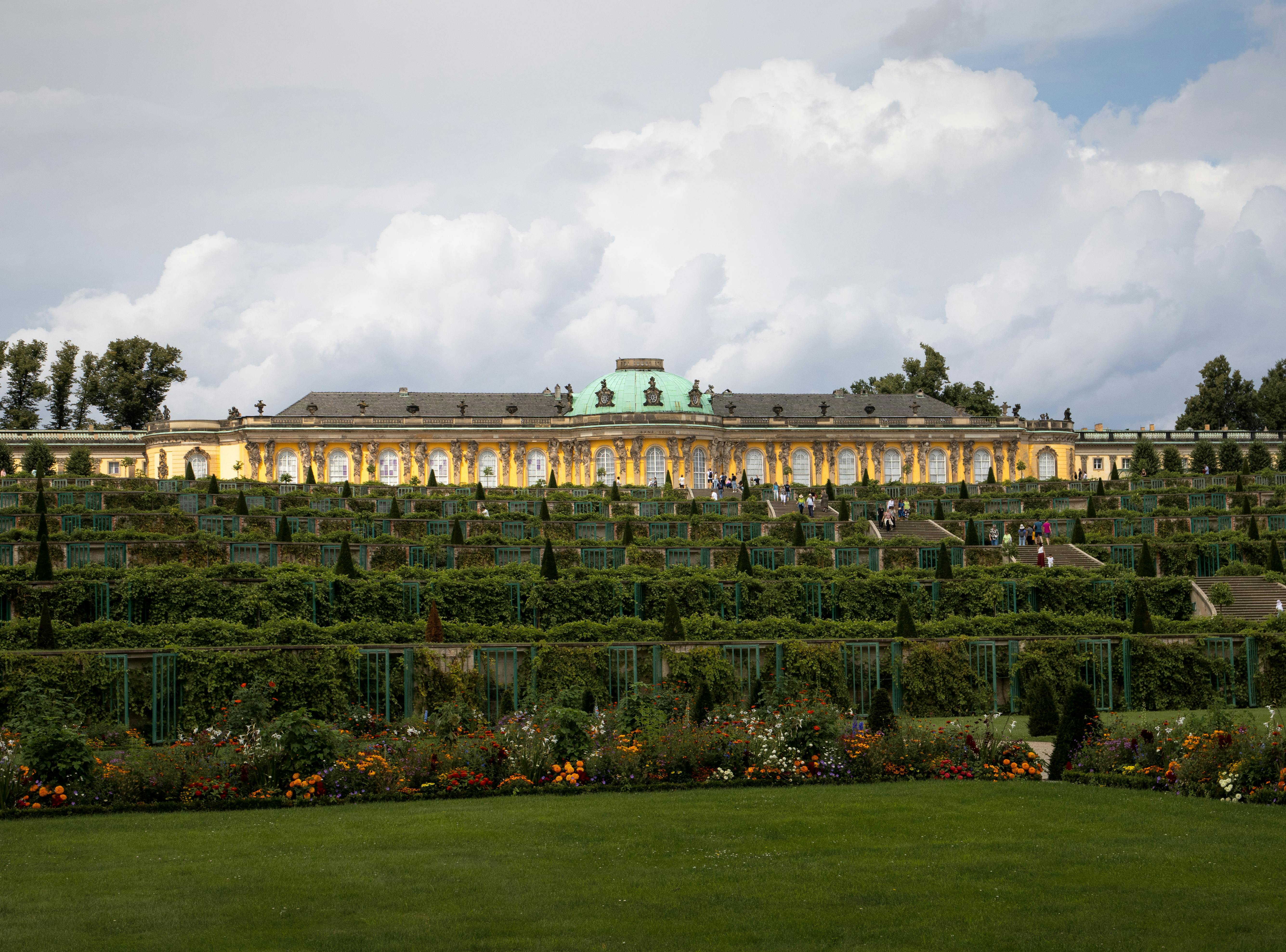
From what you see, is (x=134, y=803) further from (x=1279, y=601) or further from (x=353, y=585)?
(x=1279, y=601)

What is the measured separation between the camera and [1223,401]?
92688 mm

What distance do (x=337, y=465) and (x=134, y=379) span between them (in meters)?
16.3

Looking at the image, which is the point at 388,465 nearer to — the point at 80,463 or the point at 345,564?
the point at 80,463

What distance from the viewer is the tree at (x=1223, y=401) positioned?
303ft

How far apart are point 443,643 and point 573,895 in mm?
11395

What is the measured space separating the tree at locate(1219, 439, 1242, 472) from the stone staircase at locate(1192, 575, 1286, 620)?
49.8 metres

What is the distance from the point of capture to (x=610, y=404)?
8638 cm

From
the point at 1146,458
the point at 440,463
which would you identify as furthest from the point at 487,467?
the point at 1146,458

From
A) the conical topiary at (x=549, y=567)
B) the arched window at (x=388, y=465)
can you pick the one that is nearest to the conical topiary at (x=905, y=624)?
the conical topiary at (x=549, y=567)

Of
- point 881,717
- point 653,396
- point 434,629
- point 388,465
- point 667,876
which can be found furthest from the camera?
point 388,465

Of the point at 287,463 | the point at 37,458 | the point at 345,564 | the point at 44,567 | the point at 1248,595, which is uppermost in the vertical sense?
the point at 37,458

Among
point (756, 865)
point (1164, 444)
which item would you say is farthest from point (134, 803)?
point (1164, 444)

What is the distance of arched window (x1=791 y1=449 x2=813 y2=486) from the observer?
8756 centimetres

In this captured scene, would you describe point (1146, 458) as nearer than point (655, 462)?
No
